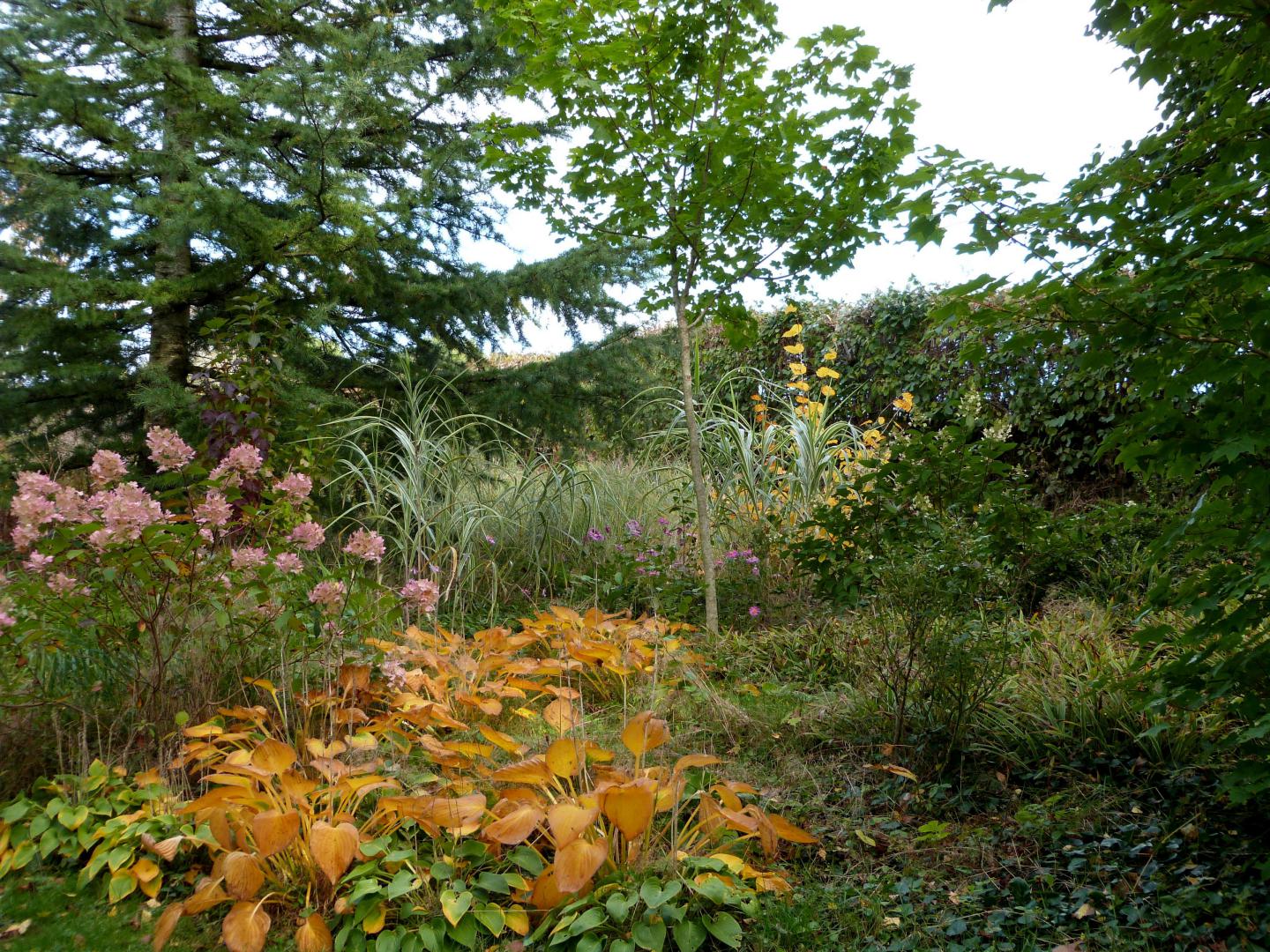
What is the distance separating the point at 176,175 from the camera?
561 centimetres

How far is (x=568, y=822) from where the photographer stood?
2004mm

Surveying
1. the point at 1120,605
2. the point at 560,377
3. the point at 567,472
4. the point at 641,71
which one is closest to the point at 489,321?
the point at 560,377

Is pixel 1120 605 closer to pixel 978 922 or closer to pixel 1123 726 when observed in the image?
pixel 1123 726

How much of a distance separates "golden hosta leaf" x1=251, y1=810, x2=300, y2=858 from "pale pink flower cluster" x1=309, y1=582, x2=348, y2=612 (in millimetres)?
809

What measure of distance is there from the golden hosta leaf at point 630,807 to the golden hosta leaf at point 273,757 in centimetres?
96

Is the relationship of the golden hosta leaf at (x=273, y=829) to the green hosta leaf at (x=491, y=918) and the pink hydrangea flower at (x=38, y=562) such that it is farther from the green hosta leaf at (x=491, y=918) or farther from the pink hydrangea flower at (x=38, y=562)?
the pink hydrangea flower at (x=38, y=562)

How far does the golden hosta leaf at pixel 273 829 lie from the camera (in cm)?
206

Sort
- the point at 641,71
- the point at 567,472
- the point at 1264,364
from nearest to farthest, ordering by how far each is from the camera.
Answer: the point at 1264,364 → the point at 641,71 → the point at 567,472

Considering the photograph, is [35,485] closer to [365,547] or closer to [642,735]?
[365,547]

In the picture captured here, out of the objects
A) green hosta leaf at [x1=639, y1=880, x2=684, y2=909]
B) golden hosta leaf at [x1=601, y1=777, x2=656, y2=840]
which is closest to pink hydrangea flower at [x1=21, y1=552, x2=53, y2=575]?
golden hosta leaf at [x1=601, y1=777, x2=656, y2=840]

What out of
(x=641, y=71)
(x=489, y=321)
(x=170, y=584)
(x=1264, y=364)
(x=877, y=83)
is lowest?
(x=170, y=584)

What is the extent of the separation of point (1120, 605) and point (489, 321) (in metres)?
5.12

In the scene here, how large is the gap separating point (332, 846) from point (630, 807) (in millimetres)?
782

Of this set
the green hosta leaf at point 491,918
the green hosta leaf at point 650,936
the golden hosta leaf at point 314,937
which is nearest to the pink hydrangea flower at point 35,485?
the golden hosta leaf at point 314,937
